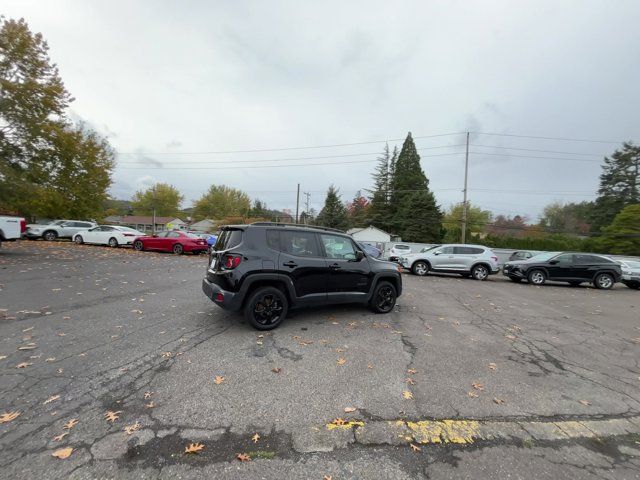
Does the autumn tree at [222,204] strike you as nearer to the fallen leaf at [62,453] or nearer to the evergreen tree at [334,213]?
the evergreen tree at [334,213]

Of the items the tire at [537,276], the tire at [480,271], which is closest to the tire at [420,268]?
the tire at [480,271]

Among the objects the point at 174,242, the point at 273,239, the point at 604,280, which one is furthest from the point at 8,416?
the point at 604,280

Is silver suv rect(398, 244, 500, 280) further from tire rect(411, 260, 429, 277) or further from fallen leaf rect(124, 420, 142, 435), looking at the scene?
fallen leaf rect(124, 420, 142, 435)

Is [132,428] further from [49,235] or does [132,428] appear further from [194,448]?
[49,235]

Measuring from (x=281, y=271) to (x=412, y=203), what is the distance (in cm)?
4317

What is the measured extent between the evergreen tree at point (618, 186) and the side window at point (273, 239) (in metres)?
48.1

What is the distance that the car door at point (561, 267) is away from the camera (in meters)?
13.9

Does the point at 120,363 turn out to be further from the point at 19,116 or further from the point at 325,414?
the point at 19,116

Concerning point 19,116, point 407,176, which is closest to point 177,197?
point 407,176

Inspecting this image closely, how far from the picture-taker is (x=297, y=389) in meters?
3.30

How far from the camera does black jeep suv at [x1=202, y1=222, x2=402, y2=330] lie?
487 centimetres

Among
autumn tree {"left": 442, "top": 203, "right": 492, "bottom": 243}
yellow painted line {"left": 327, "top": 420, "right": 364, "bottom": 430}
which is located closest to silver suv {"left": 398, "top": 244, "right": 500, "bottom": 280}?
yellow painted line {"left": 327, "top": 420, "right": 364, "bottom": 430}

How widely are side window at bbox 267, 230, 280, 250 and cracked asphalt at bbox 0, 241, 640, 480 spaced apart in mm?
1459

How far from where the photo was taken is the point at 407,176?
51.3 meters
